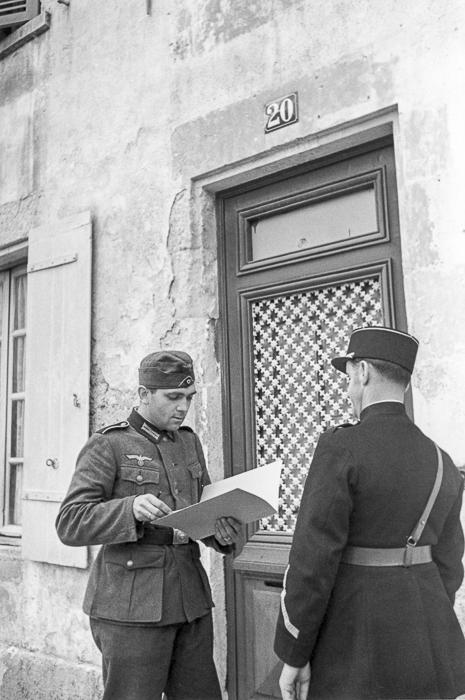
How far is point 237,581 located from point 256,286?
1481 mm

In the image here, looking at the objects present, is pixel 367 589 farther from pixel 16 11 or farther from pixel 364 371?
pixel 16 11

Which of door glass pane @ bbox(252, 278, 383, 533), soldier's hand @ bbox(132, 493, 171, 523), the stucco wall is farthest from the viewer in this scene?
door glass pane @ bbox(252, 278, 383, 533)

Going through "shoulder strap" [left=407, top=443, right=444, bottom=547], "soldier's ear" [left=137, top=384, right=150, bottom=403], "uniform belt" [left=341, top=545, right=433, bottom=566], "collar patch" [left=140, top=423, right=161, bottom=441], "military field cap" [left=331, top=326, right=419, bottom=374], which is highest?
"military field cap" [left=331, top=326, right=419, bottom=374]

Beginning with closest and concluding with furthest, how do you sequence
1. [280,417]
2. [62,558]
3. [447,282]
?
[447,282] < [280,417] < [62,558]

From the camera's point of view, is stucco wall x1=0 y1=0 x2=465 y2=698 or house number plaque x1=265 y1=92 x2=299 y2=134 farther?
house number plaque x1=265 y1=92 x2=299 y2=134

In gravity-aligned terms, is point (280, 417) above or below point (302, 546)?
above

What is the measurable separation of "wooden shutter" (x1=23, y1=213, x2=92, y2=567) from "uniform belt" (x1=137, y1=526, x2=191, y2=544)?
1528 millimetres

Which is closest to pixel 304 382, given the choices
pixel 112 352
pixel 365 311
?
pixel 365 311

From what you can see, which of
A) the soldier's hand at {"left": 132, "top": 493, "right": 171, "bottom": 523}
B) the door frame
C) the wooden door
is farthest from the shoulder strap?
the door frame

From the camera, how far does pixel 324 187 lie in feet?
12.2

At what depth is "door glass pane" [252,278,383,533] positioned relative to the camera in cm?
358

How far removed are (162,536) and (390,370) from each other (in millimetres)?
1117

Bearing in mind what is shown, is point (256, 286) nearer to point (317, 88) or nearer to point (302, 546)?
point (317, 88)

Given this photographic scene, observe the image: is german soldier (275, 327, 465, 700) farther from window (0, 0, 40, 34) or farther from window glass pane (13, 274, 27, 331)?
window (0, 0, 40, 34)
